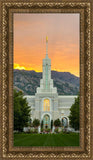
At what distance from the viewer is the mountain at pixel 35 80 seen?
45.9ft

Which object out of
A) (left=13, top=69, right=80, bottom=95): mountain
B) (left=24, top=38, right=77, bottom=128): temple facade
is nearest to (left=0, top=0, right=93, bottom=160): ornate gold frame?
(left=13, top=69, right=80, bottom=95): mountain

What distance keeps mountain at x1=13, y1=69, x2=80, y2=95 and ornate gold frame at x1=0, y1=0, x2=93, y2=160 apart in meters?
1.09

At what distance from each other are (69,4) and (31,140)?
6997 millimetres

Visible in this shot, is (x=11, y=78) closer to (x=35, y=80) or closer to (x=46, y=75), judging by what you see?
(x=35, y=80)

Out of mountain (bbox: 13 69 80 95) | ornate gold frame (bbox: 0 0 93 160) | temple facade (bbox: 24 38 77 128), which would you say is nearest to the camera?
ornate gold frame (bbox: 0 0 93 160)

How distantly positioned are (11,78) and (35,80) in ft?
16.6

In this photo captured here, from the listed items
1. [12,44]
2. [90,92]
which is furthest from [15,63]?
[90,92]

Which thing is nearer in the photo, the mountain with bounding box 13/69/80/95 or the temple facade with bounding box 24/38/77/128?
the mountain with bounding box 13/69/80/95

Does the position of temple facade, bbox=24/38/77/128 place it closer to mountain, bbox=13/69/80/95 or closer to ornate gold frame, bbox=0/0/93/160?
mountain, bbox=13/69/80/95

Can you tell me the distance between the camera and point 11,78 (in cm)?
1152

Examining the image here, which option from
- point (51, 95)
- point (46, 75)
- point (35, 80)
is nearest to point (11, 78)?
point (35, 80)

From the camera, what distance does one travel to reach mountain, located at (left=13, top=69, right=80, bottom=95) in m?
14.0

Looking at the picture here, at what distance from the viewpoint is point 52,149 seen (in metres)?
11.2

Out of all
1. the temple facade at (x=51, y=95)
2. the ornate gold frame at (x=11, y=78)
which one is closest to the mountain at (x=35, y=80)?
the temple facade at (x=51, y=95)
